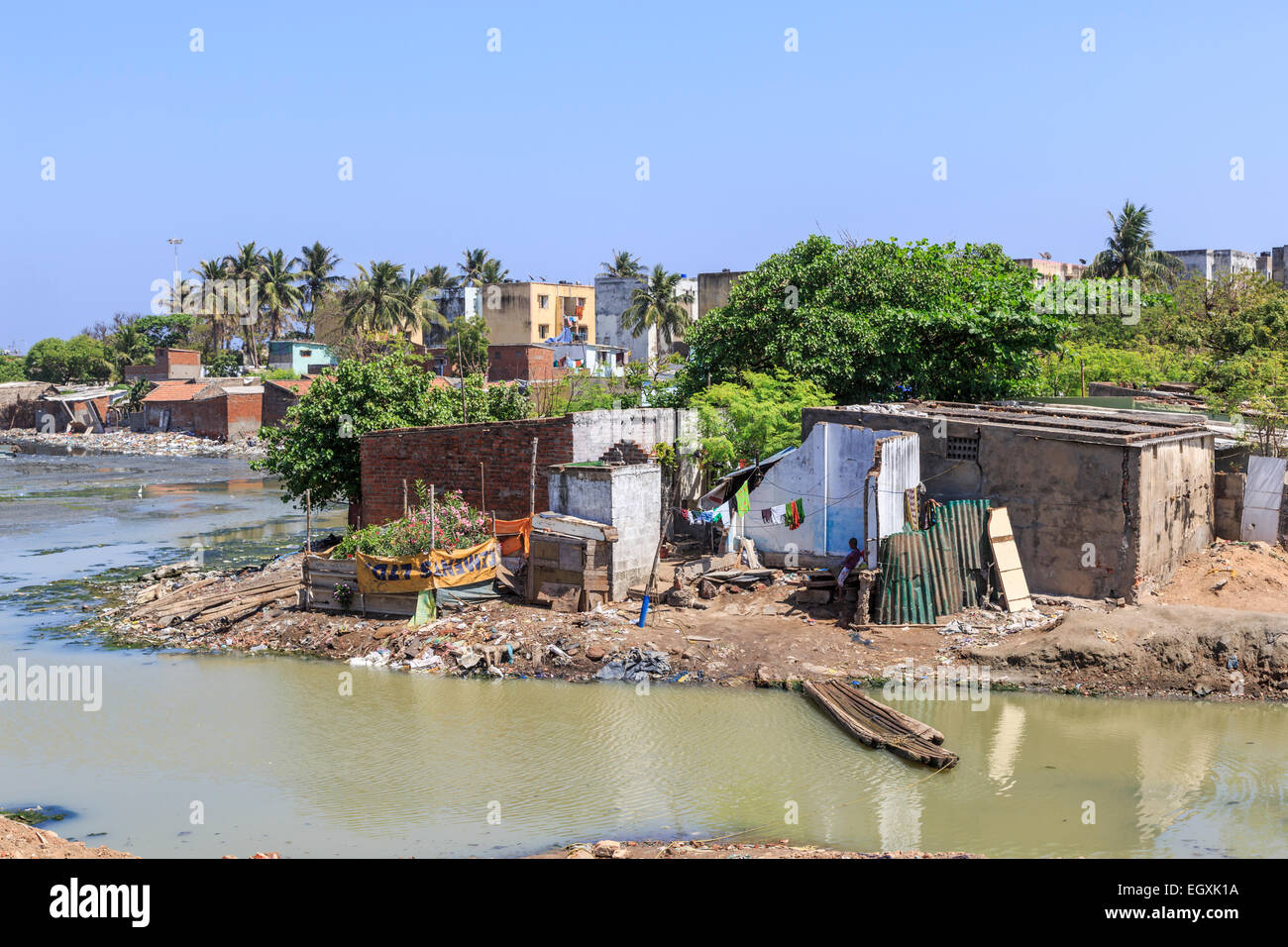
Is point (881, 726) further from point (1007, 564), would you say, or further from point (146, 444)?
point (146, 444)

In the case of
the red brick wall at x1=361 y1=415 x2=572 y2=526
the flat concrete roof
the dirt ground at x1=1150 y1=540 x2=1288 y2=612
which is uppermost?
the flat concrete roof

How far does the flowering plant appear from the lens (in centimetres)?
1738

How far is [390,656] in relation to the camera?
16.0 metres

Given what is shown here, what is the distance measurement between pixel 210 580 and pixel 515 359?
36.6 meters

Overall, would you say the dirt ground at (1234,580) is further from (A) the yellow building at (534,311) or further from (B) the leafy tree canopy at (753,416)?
(A) the yellow building at (534,311)

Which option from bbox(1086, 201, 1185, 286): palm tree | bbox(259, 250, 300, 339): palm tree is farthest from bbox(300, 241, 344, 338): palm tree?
bbox(1086, 201, 1185, 286): palm tree

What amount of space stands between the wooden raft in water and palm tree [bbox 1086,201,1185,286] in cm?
3862

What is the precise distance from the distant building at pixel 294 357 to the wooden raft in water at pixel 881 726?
5724cm

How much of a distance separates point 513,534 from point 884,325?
30.8ft

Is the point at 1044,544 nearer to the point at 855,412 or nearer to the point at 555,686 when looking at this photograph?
the point at 855,412

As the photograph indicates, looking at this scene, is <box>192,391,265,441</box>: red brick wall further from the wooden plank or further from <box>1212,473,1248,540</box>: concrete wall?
<box>1212,473,1248,540</box>: concrete wall

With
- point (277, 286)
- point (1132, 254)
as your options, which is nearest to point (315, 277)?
point (277, 286)

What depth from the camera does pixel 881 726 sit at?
12422 mm
